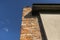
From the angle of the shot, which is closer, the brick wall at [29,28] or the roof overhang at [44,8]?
the brick wall at [29,28]

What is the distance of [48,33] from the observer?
328cm

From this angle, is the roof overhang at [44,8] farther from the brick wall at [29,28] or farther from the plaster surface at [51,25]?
the plaster surface at [51,25]

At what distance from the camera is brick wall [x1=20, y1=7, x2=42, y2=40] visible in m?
3.31

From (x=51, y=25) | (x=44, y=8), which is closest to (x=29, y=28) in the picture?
(x=51, y=25)

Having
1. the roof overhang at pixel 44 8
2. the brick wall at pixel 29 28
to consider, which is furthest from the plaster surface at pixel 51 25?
the roof overhang at pixel 44 8

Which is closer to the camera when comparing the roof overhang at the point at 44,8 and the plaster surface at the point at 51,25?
the plaster surface at the point at 51,25

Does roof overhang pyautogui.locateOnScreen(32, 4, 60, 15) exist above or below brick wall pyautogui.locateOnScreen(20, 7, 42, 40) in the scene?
above

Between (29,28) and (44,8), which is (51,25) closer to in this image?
(29,28)

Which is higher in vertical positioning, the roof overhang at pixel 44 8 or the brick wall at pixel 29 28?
the roof overhang at pixel 44 8

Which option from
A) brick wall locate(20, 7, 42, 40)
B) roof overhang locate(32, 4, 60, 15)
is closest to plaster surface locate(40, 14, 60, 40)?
brick wall locate(20, 7, 42, 40)

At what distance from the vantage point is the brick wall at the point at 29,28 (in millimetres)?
3315

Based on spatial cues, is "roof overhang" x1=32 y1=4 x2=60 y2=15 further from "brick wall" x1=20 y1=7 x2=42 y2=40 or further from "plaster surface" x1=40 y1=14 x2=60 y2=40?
"plaster surface" x1=40 y1=14 x2=60 y2=40

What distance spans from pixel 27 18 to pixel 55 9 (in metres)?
0.79

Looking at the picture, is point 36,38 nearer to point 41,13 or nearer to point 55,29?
point 55,29
